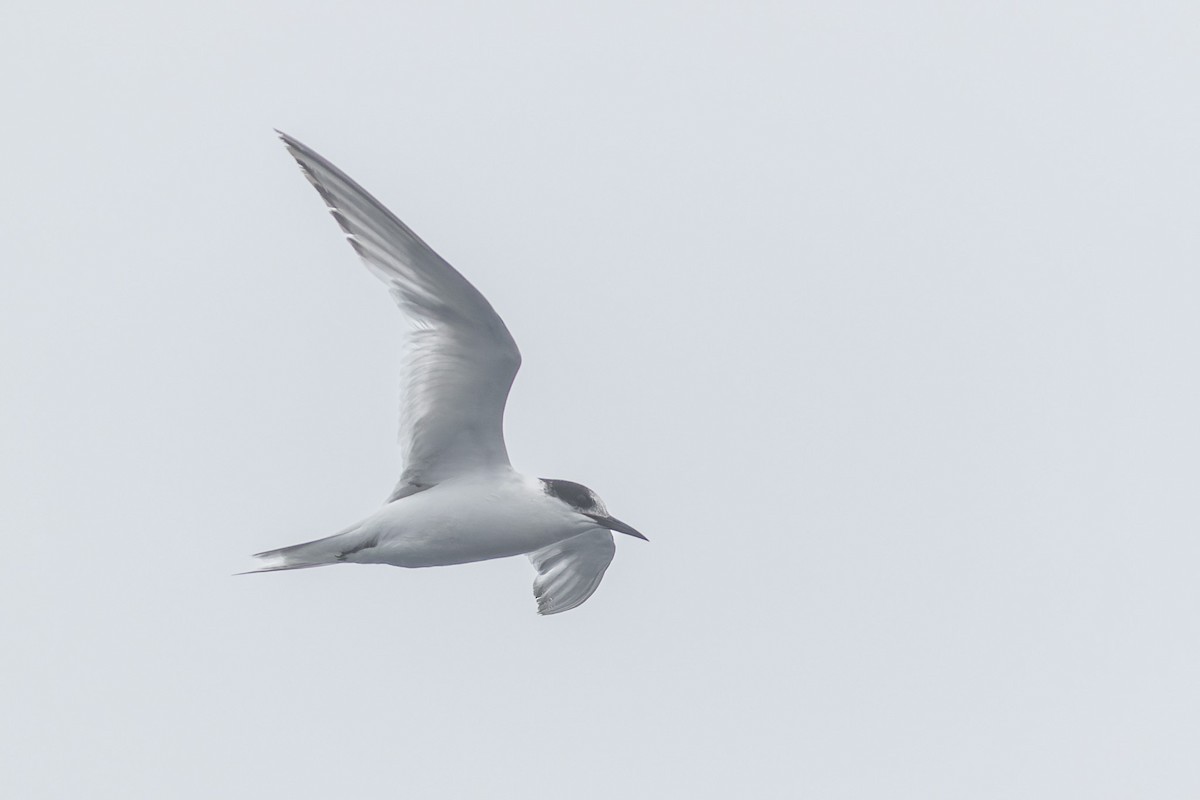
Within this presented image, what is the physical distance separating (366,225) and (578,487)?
8.29 feet

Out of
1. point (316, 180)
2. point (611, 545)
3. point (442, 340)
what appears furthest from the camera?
point (611, 545)

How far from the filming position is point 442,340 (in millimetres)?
11336

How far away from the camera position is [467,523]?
11625mm

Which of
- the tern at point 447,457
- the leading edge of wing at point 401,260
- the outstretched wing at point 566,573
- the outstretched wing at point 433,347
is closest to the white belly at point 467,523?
the tern at point 447,457

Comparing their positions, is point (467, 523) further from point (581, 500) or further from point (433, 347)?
point (433, 347)

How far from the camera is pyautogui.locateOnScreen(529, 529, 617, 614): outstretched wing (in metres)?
13.4

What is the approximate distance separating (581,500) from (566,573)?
1739 millimetres

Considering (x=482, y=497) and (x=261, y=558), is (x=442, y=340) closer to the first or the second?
(x=482, y=497)

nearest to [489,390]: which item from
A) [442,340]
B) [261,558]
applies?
[442,340]

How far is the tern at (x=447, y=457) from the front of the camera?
11023mm

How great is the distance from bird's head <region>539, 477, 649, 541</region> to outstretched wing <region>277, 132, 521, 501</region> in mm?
443

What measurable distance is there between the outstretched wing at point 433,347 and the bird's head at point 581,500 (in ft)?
1.45

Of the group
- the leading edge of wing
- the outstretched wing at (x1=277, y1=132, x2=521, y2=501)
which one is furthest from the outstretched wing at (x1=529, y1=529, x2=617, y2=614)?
the leading edge of wing

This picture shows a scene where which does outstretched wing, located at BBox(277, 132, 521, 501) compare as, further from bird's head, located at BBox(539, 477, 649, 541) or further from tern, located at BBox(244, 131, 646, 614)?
bird's head, located at BBox(539, 477, 649, 541)
